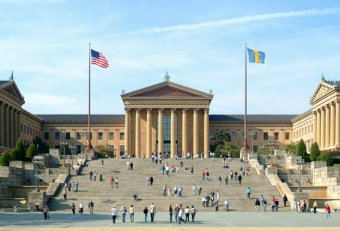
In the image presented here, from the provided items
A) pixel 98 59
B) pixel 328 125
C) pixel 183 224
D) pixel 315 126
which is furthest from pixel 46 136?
pixel 183 224

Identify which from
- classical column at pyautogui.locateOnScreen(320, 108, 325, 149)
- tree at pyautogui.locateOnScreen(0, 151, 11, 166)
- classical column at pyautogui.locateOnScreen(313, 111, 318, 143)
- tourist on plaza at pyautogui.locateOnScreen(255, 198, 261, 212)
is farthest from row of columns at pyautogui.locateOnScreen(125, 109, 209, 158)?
tourist on plaza at pyautogui.locateOnScreen(255, 198, 261, 212)

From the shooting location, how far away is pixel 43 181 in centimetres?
7738

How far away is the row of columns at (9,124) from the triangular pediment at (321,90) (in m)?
57.2

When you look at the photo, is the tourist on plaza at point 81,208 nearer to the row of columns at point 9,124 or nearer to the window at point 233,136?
the row of columns at point 9,124

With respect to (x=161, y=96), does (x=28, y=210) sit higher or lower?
lower

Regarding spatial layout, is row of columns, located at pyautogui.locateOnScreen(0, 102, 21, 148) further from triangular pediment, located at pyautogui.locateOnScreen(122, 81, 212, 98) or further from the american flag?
the american flag

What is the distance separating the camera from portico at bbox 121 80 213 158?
448 ft

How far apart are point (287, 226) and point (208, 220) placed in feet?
25.5

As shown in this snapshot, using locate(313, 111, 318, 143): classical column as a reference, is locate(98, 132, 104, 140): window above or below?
below

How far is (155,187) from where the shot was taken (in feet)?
237

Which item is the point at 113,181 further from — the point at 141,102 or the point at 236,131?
the point at 236,131

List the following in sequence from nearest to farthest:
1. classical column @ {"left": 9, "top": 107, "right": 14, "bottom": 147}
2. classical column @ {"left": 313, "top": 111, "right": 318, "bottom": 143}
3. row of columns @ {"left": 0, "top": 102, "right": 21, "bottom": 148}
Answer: row of columns @ {"left": 0, "top": 102, "right": 21, "bottom": 148}, classical column @ {"left": 9, "top": 107, "right": 14, "bottom": 147}, classical column @ {"left": 313, "top": 111, "right": 318, "bottom": 143}

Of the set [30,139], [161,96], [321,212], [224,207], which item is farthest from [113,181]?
[30,139]

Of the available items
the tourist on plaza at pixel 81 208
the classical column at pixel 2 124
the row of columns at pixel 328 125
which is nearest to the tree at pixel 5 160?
the tourist on plaza at pixel 81 208
